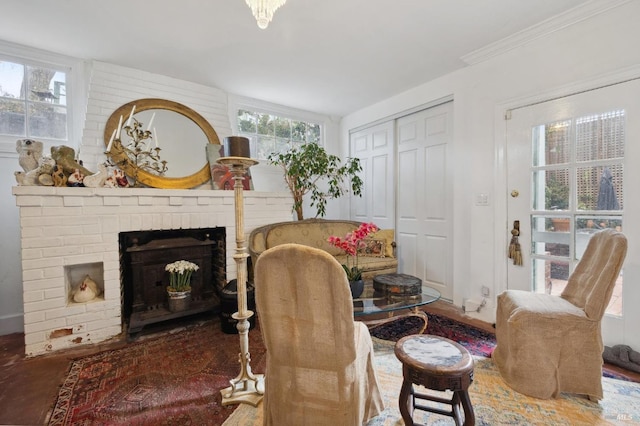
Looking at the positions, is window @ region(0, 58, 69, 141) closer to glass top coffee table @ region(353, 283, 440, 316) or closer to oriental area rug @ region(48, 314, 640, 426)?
oriental area rug @ region(48, 314, 640, 426)

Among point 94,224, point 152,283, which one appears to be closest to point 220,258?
point 152,283

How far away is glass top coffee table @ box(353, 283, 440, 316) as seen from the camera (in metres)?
1.90

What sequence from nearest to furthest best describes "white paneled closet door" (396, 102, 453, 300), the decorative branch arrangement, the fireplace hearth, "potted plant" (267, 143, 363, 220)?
the fireplace hearth, the decorative branch arrangement, "white paneled closet door" (396, 102, 453, 300), "potted plant" (267, 143, 363, 220)

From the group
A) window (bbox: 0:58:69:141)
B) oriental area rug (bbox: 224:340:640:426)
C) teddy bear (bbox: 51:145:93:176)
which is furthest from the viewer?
window (bbox: 0:58:69:141)

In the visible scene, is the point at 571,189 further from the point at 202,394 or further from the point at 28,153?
the point at 28,153

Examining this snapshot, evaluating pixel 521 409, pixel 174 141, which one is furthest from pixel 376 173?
pixel 521 409

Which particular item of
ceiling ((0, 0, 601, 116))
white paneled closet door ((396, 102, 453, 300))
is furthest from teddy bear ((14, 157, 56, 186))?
white paneled closet door ((396, 102, 453, 300))

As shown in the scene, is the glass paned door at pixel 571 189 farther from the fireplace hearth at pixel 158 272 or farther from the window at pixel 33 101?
the window at pixel 33 101

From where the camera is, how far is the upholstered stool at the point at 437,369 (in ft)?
3.63

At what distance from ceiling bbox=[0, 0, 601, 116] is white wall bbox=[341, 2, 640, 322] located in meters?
0.21

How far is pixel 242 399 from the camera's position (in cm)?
156

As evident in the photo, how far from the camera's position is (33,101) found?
2488mm

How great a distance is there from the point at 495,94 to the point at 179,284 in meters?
3.35

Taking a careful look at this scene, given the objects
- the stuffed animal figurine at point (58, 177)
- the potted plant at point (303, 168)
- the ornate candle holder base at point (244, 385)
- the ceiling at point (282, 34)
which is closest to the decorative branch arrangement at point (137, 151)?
the stuffed animal figurine at point (58, 177)
